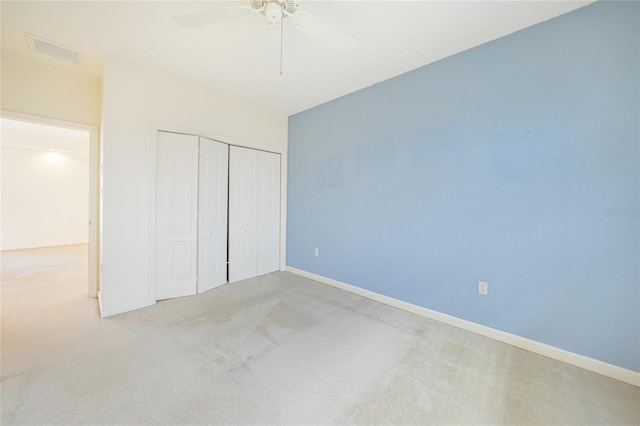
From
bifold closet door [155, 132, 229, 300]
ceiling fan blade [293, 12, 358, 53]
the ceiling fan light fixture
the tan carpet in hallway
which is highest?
the ceiling fan light fixture

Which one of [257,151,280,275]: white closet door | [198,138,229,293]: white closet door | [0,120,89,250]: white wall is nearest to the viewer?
[198,138,229,293]: white closet door

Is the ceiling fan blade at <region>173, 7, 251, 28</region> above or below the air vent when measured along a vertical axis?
below

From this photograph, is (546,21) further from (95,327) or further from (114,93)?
(95,327)

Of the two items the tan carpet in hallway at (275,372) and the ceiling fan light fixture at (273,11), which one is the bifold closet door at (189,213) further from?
the ceiling fan light fixture at (273,11)

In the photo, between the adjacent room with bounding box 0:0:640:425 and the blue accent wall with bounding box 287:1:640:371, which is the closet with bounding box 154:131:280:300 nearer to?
the adjacent room with bounding box 0:0:640:425

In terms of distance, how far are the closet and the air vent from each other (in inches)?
40.3

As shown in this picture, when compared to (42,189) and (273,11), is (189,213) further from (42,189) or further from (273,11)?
(42,189)

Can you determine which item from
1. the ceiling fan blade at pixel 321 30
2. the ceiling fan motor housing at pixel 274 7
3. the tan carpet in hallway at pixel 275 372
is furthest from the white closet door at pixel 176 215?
the ceiling fan blade at pixel 321 30

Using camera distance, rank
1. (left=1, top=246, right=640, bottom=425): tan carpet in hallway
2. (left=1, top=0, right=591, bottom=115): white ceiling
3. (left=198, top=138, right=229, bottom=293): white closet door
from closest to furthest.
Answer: (left=1, top=246, right=640, bottom=425): tan carpet in hallway
(left=1, top=0, right=591, bottom=115): white ceiling
(left=198, top=138, right=229, bottom=293): white closet door

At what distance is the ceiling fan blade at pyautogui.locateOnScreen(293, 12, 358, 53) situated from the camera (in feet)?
5.02

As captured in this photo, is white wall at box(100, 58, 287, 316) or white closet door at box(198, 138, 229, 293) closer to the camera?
white wall at box(100, 58, 287, 316)

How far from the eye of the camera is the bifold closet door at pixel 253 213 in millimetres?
3652

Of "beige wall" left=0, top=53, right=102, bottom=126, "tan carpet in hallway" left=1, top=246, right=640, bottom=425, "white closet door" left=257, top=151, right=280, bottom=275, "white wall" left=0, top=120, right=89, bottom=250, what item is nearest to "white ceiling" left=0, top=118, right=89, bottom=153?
"white wall" left=0, top=120, right=89, bottom=250

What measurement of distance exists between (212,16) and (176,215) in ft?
7.45
